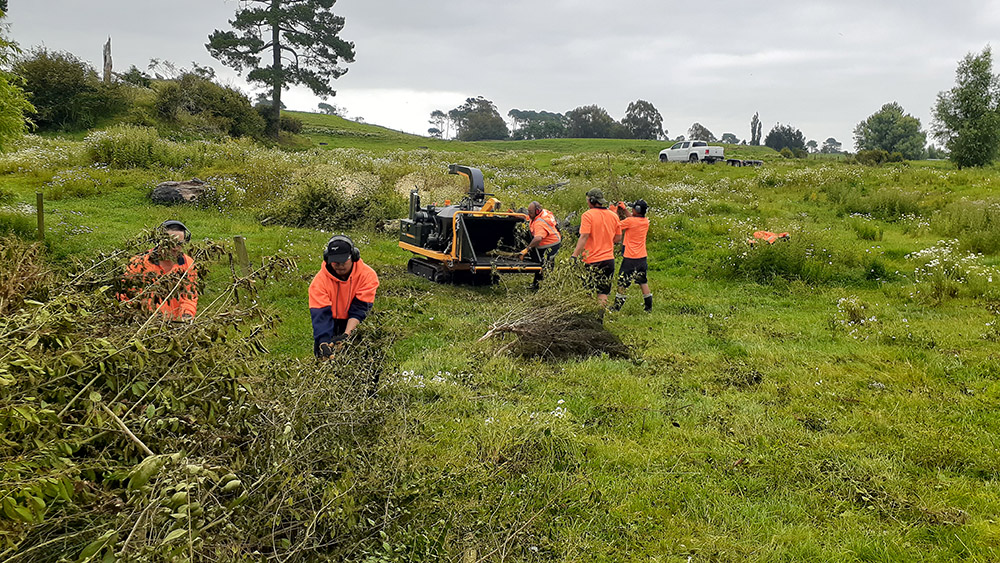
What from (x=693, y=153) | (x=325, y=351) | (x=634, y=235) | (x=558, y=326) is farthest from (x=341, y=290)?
(x=693, y=153)

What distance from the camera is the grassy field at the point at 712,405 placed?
3.44 meters

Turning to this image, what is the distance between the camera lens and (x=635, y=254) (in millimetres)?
8906

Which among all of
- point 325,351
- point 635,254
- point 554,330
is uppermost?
point 635,254

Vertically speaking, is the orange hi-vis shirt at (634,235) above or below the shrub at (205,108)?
below

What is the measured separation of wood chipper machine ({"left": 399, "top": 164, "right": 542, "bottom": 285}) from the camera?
9555 mm

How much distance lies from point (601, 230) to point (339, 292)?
4741 millimetres

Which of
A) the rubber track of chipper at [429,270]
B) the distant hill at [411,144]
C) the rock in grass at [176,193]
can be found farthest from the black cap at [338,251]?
the distant hill at [411,144]

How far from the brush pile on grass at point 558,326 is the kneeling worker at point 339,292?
2.07 metres

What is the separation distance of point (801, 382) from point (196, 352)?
18.0 feet

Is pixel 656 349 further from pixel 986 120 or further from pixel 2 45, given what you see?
pixel 986 120

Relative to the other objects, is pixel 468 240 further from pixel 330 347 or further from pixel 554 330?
pixel 330 347

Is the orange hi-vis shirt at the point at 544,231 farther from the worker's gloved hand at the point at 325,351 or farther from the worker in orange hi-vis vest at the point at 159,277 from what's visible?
the worker in orange hi-vis vest at the point at 159,277

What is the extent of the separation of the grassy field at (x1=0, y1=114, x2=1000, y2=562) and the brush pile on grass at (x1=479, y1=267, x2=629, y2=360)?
9.3 inches

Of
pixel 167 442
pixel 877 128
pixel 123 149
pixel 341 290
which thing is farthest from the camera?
pixel 877 128
